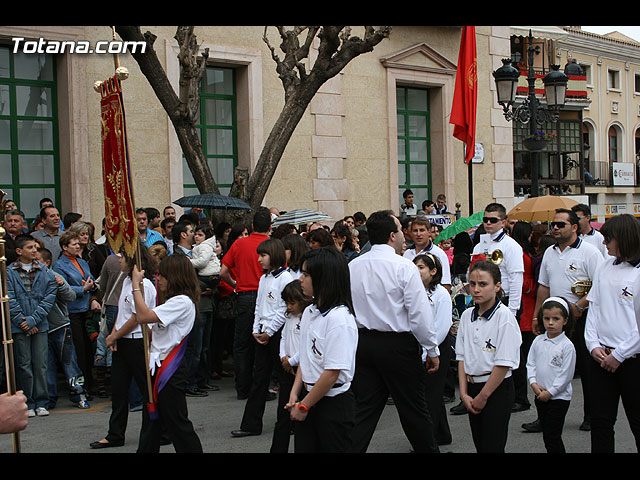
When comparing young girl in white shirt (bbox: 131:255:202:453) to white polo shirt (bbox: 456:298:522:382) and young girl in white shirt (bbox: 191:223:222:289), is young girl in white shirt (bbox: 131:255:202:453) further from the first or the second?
young girl in white shirt (bbox: 191:223:222:289)

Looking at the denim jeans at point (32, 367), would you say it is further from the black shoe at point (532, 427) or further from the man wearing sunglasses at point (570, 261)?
the man wearing sunglasses at point (570, 261)

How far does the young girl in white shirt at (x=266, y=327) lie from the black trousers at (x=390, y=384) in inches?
75.4

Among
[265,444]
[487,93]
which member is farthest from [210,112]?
[265,444]

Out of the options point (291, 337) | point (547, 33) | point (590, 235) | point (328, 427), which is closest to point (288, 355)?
point (291, 337)

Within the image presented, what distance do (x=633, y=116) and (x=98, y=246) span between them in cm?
4454

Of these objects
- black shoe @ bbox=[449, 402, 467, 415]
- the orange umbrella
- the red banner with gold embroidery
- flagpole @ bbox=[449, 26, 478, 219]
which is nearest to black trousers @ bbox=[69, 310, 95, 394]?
the red banner with gold embroidery

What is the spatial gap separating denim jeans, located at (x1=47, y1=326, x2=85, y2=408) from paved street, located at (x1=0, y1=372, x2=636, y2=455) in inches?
6.7

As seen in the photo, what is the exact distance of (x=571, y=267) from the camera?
7078 mm

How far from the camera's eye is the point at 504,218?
26.0ft

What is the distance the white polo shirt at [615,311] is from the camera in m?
5.17

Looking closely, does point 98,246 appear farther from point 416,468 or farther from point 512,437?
point 416,468

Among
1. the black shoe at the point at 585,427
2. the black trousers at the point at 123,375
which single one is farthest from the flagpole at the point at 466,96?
the black trousers at the point at 123,375

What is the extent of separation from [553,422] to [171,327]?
292 cm

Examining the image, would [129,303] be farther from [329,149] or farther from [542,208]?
[329,149]
